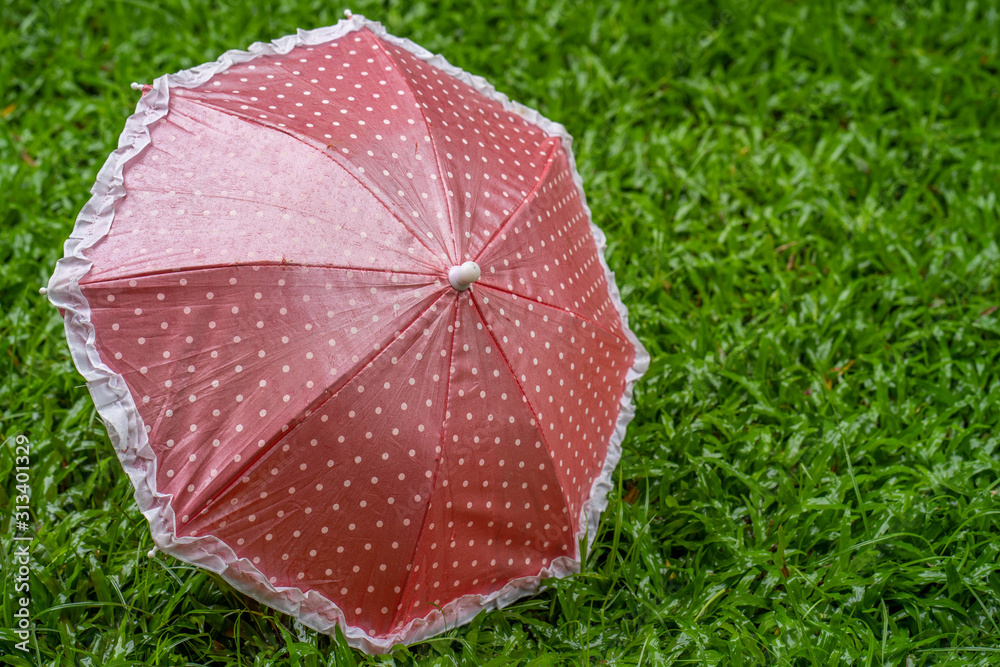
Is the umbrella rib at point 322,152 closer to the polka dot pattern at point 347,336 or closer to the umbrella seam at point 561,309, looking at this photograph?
the polka dot pattern at point 347,336

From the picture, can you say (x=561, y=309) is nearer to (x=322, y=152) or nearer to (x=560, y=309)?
(x=560, y=309)

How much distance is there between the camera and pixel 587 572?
7.30ft

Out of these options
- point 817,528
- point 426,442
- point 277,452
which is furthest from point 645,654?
point 277,452

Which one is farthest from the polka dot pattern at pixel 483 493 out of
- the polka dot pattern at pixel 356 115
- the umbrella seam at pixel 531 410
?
the polka dot pattern at pixel 356 115

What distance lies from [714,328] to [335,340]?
1614 millimetres

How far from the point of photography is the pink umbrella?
5.25ft

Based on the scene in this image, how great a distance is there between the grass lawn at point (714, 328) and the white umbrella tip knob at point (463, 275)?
3.09 feet

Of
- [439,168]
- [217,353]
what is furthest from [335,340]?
[439,168]

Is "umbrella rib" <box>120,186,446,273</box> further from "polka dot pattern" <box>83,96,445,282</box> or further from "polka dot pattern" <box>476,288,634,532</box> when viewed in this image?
"polka dot pattern" <box>476,288,634,532</box>
